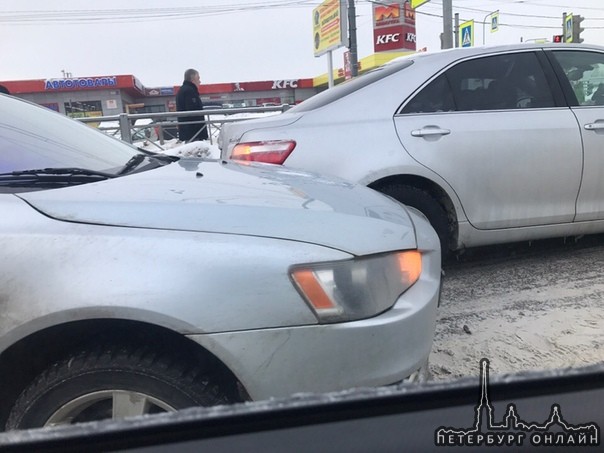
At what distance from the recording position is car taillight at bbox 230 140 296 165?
306 cm

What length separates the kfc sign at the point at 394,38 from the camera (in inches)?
1136

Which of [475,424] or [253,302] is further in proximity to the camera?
[253,302]

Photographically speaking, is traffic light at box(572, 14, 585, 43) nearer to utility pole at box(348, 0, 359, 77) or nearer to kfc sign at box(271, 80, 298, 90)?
utility pole at box(348, 0, 359, 77)

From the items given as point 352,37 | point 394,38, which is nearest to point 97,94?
point 394,38

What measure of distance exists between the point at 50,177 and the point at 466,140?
2.49 meters

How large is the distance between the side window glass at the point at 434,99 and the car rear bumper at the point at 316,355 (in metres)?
2.07

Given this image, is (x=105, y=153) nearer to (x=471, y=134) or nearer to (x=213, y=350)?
(x=213, y=350)

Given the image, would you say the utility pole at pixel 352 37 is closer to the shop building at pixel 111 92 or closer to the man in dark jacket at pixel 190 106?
the man in dark jacket at pixel 190 106

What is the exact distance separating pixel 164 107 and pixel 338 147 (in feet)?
133

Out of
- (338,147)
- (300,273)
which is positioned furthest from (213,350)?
(338,147)

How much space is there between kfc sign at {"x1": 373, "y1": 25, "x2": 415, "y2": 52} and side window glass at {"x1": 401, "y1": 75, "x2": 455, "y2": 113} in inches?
1101

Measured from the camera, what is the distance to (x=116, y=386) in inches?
54.9

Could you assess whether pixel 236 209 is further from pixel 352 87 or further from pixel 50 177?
pixel 352 87

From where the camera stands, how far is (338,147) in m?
3.09
